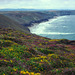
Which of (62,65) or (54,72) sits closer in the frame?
(54,72)

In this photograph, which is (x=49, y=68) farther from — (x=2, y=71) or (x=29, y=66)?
(x=2, y=71)

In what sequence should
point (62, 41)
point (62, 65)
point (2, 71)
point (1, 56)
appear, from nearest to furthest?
point (2, 71), point (1, 56), point (62, 65), point (62, 41)

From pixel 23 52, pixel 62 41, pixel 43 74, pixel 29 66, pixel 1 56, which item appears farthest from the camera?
pixel 62 41

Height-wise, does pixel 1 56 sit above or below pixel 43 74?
above

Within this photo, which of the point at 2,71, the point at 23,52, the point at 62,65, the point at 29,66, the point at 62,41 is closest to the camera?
the point at 2,71

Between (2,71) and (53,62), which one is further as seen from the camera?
(53,62)

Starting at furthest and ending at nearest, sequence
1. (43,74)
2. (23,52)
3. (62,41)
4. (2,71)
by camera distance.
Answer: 1. (62,41)
2. (23,52)
3. (43,74)
4. (2,71)

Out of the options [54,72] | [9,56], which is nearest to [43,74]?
[54,72]

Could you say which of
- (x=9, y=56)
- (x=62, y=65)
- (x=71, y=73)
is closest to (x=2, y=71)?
(x=9, y=56)

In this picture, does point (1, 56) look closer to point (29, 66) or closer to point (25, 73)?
point (29, 66)
